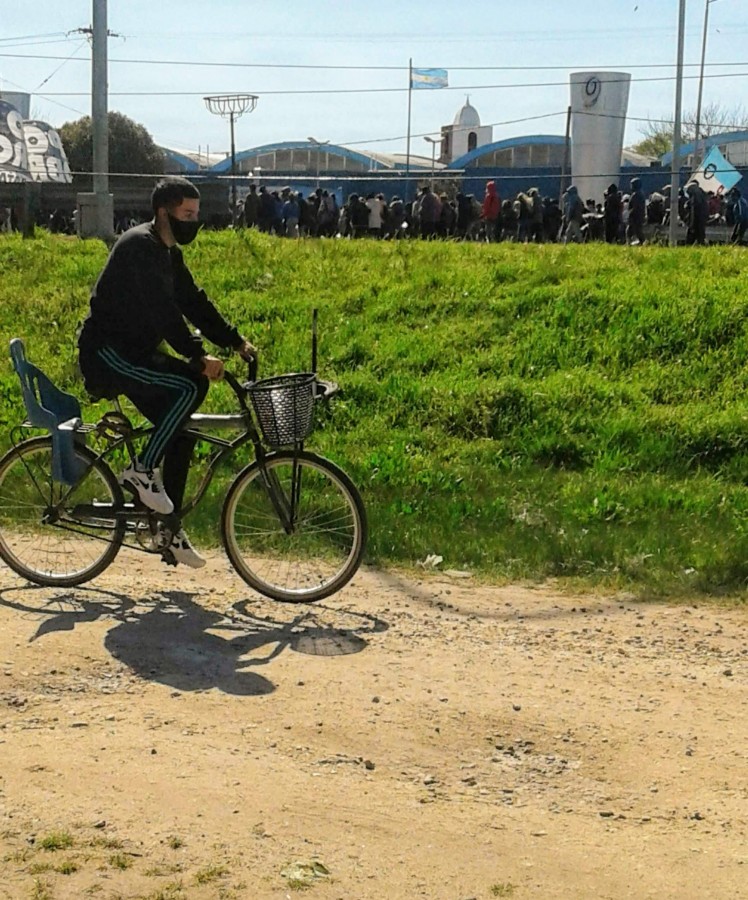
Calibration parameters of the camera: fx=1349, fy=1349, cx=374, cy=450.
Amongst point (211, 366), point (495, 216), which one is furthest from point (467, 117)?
point (211, 366)

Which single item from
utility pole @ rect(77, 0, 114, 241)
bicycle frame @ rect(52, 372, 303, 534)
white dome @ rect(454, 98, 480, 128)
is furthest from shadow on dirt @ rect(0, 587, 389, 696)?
white dome @ rect(454, 98, 480, 128)

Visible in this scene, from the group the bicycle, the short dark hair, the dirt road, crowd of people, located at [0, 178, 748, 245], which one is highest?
crowd of people, located at [0, 178, 748, 245]

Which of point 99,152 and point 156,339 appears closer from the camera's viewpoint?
point 156,339

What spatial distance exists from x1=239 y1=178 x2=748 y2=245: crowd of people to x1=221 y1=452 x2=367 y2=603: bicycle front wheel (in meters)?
17.9

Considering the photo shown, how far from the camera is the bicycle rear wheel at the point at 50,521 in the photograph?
21.3 feet

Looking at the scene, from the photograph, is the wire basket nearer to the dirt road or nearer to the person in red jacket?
the dirt road

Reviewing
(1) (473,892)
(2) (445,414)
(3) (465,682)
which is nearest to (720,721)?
(3) (465,682)

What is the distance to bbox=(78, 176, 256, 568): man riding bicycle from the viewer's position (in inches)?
236

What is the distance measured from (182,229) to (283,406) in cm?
93

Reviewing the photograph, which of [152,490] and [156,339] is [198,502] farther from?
[156,339]

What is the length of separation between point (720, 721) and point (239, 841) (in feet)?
6.69

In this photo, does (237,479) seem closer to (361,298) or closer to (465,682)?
(465,682)

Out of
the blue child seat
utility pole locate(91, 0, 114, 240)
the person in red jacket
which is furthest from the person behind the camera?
the person in red jacket

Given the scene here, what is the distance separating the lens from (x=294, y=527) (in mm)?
6395
